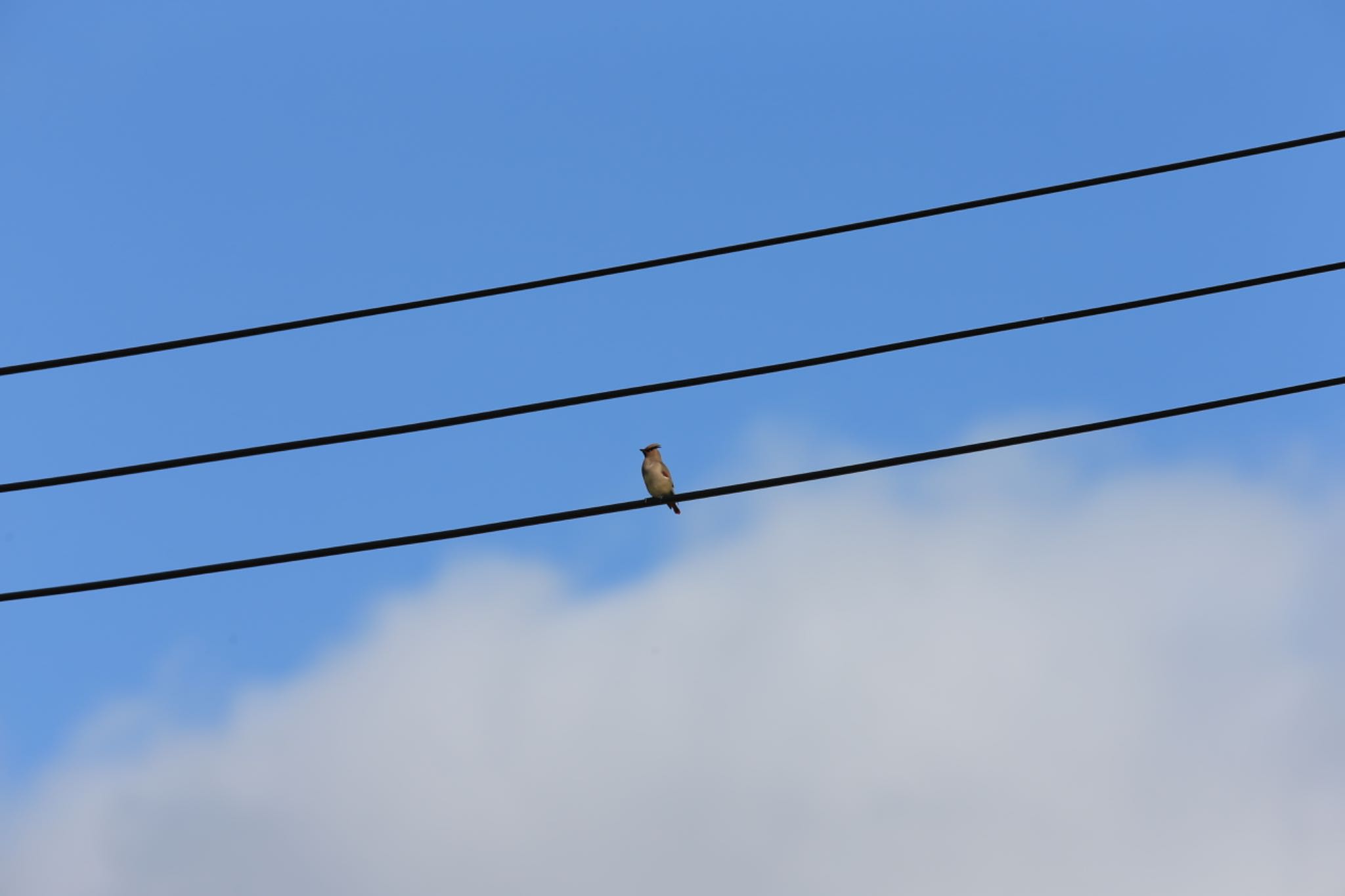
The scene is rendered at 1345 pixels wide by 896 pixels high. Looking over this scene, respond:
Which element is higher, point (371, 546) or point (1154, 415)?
point (371, 546)

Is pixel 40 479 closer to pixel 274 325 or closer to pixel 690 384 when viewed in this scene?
pixel 274 325

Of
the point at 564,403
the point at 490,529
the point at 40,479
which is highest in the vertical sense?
the point at 40,479

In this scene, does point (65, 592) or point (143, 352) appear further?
point (143, 352)

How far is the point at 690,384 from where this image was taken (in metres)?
9.81

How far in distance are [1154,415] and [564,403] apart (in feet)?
12.5

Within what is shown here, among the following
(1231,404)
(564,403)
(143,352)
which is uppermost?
(143,352)

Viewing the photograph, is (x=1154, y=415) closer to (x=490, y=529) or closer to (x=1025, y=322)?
(x=1025, y=322)

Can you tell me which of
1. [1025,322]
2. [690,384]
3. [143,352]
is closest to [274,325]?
[143,352]

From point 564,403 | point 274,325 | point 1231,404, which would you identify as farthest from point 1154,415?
point 274,325

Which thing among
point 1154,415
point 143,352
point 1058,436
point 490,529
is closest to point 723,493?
point 490,529

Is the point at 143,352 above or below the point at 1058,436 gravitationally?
above

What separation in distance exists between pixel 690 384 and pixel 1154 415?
9.81 ft

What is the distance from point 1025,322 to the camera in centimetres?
984

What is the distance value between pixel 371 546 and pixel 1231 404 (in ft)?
18.3
